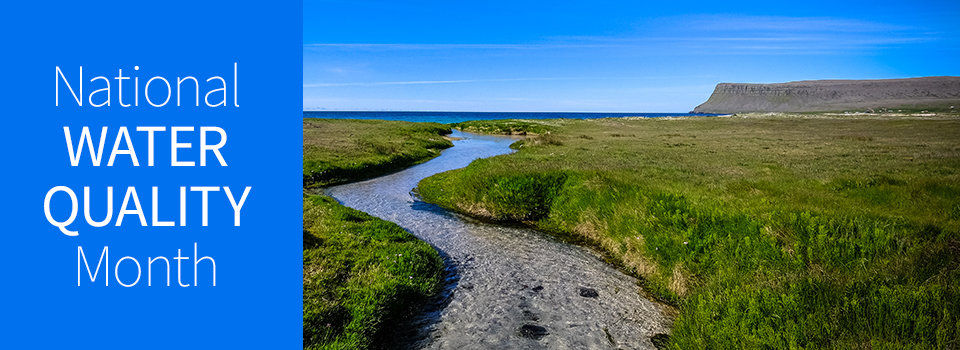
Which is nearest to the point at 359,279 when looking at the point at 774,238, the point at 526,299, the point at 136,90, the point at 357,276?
the point at 357,276

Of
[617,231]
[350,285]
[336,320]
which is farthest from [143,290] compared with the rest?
[617,231]

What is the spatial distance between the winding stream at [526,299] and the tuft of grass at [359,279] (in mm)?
685

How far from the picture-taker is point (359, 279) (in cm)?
1088

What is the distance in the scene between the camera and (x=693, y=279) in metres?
11.0

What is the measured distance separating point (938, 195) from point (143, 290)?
1934 cm

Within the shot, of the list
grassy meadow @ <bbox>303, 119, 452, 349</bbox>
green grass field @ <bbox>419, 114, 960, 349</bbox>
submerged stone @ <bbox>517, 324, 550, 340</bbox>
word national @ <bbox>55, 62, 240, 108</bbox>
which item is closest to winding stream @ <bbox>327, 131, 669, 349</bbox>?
submerged stone @ <bbox>517, 324, 550, 340</bbox>

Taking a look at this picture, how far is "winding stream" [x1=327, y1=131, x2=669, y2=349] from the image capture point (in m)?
9.06

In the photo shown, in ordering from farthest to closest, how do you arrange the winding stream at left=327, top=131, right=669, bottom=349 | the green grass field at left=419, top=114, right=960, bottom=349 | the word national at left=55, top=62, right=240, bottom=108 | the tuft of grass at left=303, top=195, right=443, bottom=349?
the winding stream at left=327, top=131, right=669, bottom=349
the tuft of grass at left=303, top=195, right=443, bottom=349
the green grass field at left=419, top=114, right=960, bottom=349
the word national at left=55, top=62, right=240, bottom=108

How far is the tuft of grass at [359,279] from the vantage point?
8625mm

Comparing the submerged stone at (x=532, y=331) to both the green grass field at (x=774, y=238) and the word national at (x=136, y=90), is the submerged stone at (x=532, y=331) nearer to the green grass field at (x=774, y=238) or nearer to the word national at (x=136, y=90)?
the green grass field at (x=774, y=238)

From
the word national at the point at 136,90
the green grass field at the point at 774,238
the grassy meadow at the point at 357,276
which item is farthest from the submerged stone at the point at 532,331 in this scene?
the word national at the point at 136,90

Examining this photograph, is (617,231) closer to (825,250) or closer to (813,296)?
(825,250)

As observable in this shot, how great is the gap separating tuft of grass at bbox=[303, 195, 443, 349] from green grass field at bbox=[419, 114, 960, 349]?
5541 millimetres

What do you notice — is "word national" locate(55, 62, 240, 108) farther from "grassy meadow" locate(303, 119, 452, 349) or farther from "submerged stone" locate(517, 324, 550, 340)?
"submerged stone" locate(517, 324, 550, 340)
